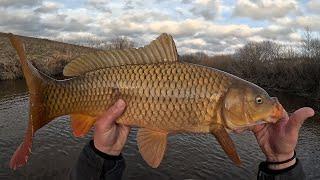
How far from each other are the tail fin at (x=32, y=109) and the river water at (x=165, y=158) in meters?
9.70

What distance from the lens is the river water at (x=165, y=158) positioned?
488 inches

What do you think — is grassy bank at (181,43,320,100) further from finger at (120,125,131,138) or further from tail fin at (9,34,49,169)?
tail fin at (9,34,49,169)

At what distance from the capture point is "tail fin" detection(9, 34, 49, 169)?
8.54 ft

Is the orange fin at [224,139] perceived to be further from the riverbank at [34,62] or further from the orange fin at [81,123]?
the riverbank at [34,62]

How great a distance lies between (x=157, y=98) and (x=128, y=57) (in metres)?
0.41

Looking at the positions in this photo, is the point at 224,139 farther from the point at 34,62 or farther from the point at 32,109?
the point at 34,62

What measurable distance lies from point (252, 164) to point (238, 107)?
37.1ft

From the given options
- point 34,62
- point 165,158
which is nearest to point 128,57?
point 165,158

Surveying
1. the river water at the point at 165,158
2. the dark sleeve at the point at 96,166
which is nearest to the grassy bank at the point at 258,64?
the river water at the point at 165,158

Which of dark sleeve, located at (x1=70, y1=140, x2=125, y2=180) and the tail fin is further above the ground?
the tail fin

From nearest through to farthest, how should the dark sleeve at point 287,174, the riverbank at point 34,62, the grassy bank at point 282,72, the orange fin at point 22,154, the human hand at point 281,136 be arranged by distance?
the orange fin at point 22,154, the human hand at point 281,136, the dark sleeve at point 287,174, the riverbank at point 34,62, the grassy bank at point 282,72

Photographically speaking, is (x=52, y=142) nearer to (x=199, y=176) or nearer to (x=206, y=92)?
(x=199, y=176)

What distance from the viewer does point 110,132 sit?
305 centimetres

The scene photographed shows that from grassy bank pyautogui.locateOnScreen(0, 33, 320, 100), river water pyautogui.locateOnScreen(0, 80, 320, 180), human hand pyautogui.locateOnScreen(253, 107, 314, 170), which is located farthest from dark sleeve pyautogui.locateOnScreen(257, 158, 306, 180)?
grassy bank pyautogui.locateOnScreen(0, 33, 320, 100)
